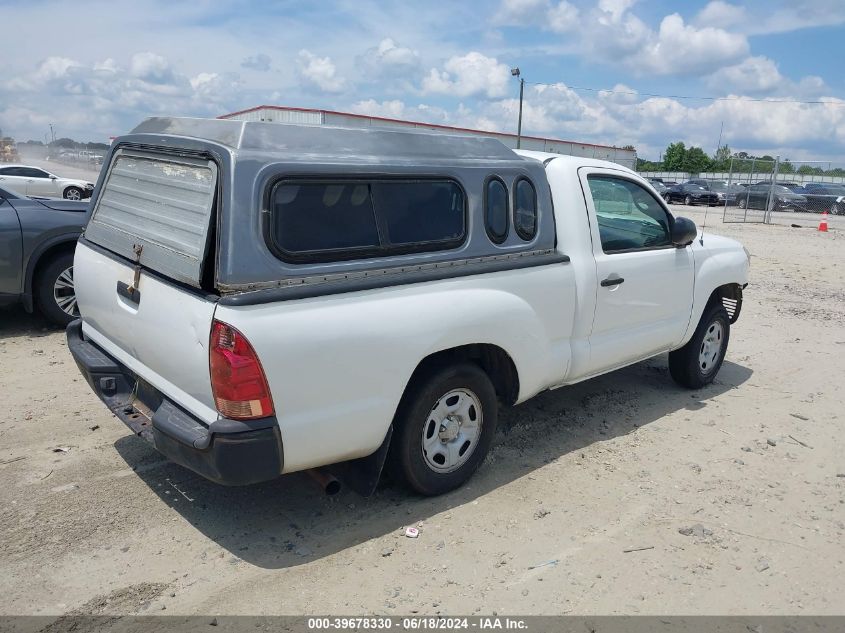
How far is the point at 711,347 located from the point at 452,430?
320cm

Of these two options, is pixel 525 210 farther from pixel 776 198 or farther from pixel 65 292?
pixel 776 198

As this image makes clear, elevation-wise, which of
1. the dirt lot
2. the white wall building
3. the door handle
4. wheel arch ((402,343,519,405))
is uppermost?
the white wall building

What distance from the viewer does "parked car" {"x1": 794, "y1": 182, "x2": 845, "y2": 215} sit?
28734 millimetres

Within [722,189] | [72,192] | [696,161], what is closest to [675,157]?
[696,161]

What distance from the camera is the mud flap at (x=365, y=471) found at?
11.5ft

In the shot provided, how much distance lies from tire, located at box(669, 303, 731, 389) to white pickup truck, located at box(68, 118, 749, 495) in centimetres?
132

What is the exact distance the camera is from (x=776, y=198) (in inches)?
1105

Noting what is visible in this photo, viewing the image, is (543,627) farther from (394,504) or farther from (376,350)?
(376,350)

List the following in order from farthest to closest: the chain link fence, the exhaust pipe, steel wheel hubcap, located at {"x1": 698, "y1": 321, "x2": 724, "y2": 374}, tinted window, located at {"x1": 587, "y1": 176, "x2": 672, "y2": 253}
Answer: the chain link fence, steel wheel hubcap, located at {"x1": 698, "y1": 321, "x2": 724, "y2": 374}, tinted window, located at {"x1": 587, "y1": 176, "x2": 672, "y2": 253}, the exhaust pipe

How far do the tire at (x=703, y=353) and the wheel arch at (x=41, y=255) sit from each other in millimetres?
5827

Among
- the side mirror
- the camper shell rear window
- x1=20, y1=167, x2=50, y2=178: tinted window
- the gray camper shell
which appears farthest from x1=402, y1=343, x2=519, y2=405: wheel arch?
x1=20, y1=167, x2=50, y2=178: tinted window

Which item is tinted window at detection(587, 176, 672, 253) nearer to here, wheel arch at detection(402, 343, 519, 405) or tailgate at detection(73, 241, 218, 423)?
wheel arch at detection(402, 343, 519, 405)

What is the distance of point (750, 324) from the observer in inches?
329

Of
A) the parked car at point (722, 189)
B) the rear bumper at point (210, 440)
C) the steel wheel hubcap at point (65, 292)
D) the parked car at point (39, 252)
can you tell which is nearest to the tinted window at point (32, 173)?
the parked car at point (39, 252)
